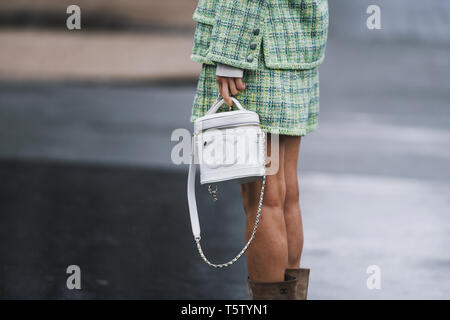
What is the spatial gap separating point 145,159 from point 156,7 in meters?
9.32

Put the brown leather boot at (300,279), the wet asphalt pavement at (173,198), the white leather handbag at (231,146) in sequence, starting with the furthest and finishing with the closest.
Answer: the wet asphalt pavement at (173,198) < the brown leather boot at (300,279) < the white leather handbag at (231,146)

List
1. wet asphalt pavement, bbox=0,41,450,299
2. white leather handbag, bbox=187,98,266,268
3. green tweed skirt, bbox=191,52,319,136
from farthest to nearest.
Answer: wet asphalt pavement, bbox=0,41,450,299
green tweed skirt, bbox=191,52,319,136
white leather handbag, bbox=187,98,266,268

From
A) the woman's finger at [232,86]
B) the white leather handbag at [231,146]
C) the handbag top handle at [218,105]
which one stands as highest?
the woman's finger at [232,86]

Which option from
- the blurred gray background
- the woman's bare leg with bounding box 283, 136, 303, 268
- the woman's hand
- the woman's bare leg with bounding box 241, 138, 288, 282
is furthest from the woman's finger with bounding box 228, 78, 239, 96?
the blurred gray background

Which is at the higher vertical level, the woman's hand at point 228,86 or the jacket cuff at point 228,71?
the jacket cuff at point 228,71

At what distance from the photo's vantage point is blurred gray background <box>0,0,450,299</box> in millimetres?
3955

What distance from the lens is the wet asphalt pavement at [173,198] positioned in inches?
154

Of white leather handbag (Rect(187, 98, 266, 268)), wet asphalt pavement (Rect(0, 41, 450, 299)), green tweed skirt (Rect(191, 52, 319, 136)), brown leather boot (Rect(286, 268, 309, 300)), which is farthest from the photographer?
wet asphalt pavement (Rect(0, 41, 450, 299))

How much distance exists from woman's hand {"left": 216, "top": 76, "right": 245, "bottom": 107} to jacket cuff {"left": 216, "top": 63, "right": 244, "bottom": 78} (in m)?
0.02

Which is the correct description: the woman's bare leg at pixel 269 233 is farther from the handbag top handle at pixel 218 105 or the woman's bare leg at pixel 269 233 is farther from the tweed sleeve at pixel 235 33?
the tweed sleeve at pixel 235 33

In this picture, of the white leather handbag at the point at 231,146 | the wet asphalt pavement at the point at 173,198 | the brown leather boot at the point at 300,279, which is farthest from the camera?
the wet asphalt pavement at the point at 173,198

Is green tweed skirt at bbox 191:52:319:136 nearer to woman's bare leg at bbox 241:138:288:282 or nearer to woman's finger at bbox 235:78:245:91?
woman's finger at bbox 235:78:245:91

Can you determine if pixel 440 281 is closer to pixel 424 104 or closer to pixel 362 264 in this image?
pixel 362 264

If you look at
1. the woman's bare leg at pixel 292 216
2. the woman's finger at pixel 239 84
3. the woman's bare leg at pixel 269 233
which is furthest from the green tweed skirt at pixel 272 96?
the woman's bare leg at pixel 292 216
